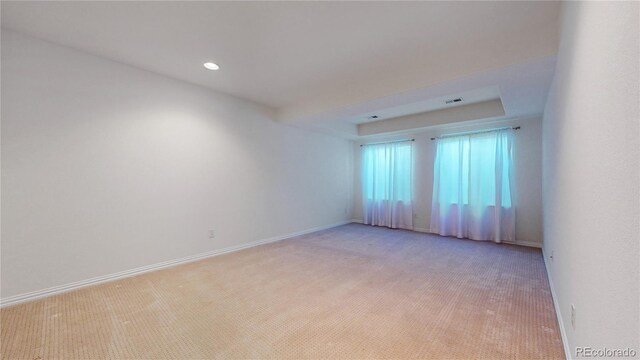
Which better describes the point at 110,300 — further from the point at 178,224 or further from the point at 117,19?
the point at 117,19

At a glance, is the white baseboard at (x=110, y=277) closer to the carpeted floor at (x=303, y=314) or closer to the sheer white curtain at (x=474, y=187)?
the carpeted floor at (x=303, y=314)

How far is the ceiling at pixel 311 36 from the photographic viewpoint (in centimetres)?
190

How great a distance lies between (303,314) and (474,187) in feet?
13.2

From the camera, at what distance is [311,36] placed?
2.26 metres

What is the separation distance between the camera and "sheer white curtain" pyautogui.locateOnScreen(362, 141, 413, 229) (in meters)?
5.36

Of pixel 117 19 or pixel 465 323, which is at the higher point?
pixel 117 19

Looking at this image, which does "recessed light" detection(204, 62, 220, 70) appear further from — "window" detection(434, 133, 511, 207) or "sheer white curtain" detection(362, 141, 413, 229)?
"window" detection(434, 133, 511, 207)

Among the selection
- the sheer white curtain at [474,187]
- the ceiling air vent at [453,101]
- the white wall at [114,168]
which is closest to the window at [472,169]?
the sheer white curtain at [474,187]

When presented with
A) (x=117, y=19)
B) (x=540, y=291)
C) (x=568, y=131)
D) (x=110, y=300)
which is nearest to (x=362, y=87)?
(x=568, y=131)

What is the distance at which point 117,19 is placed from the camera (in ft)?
6.64

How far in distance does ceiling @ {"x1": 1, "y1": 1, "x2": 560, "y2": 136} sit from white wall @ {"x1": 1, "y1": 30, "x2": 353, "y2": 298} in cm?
36

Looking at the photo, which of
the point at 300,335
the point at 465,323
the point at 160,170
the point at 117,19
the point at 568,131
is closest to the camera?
the point at 568,131

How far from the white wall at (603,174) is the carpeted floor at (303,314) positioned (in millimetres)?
583

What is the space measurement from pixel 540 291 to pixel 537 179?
7.76 feet
